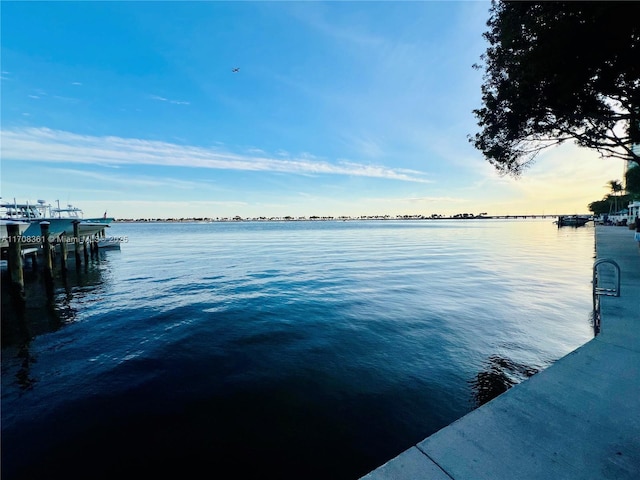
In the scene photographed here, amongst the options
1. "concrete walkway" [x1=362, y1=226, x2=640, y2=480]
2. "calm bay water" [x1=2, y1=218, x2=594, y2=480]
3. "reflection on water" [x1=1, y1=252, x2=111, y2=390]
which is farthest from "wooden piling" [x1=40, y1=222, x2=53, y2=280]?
"concrete walkway" [x1=362, y1=226, x2=640, y2=480]

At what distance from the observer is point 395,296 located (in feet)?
46.2

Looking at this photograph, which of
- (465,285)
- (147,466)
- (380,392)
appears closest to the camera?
(147,466)

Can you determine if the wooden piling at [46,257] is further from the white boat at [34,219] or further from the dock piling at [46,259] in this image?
the white boat at [34,219]

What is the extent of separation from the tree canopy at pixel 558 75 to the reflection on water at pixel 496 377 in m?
8.62

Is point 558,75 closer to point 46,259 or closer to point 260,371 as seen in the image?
point 260,371

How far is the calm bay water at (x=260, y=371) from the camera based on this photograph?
4.98 m

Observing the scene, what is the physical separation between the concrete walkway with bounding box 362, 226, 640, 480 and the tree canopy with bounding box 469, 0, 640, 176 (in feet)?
27.7

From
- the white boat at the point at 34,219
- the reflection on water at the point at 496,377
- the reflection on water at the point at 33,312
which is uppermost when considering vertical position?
the white boat at the point at 34,219

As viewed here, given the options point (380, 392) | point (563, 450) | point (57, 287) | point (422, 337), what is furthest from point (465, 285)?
point (57, 287)

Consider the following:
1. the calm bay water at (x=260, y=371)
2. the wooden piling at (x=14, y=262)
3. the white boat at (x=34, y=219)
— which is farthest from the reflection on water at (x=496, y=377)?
the white boat at (x=34, y=219)

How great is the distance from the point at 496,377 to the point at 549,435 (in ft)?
14.0

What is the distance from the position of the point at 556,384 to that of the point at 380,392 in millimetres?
3306

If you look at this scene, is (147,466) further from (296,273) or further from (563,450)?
(296,273)

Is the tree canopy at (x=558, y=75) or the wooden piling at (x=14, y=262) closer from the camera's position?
the tree canopy at (x=558, y=75)
